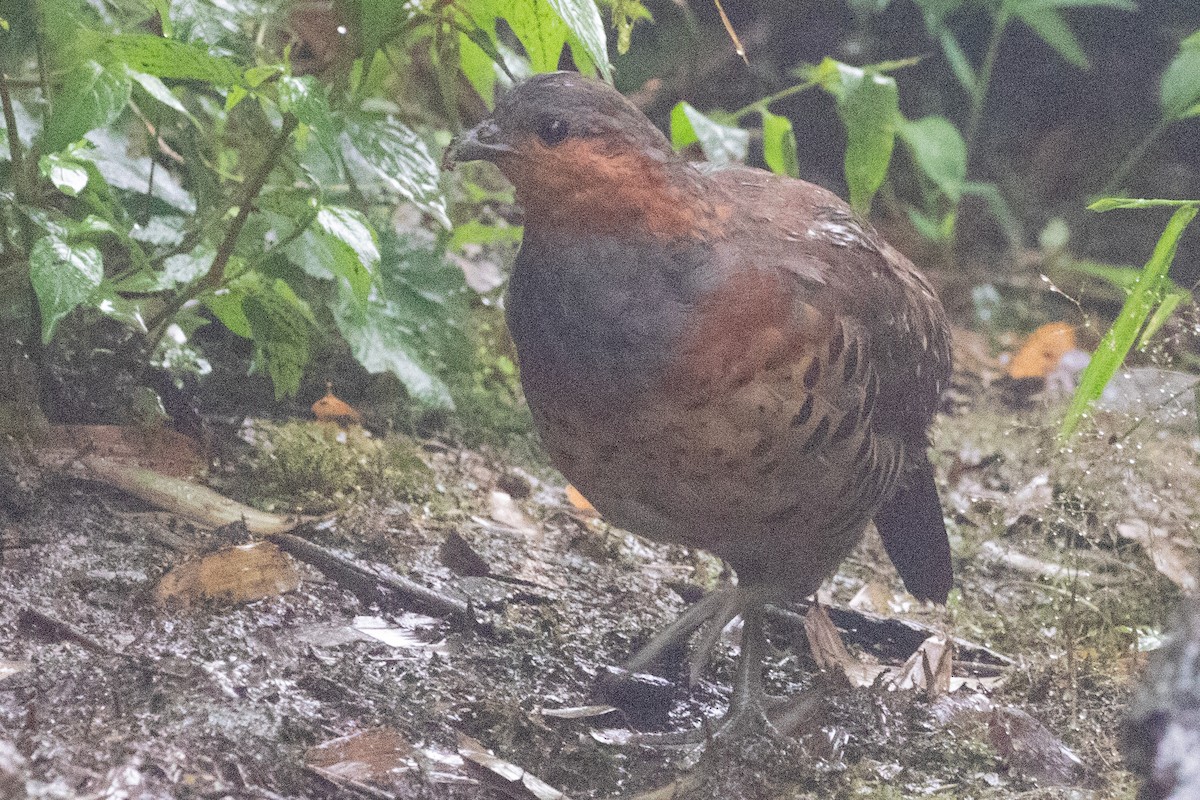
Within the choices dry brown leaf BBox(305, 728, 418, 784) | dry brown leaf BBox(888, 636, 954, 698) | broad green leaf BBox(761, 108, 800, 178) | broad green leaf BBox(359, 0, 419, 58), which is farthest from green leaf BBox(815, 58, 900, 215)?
dry brown leaf BBox(305, 728, 418, 784)

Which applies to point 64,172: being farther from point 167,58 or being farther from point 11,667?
point 11,667

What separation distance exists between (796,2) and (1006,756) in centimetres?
457

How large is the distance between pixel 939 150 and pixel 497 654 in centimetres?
335

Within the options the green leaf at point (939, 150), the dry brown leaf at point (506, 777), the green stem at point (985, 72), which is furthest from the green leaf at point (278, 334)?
the green stem at point (985, 72)

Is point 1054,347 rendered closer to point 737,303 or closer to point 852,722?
point 852,722

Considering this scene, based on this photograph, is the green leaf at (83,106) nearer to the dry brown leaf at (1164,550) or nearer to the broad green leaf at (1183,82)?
the dry brown leaf at (1164,550)

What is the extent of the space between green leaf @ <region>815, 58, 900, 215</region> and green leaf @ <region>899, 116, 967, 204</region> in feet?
4.52

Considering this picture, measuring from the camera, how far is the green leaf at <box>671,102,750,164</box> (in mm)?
3682

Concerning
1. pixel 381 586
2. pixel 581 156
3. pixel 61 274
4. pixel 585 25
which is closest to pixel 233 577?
pixel 381 586

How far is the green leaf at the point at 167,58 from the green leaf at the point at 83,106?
0.06 metres

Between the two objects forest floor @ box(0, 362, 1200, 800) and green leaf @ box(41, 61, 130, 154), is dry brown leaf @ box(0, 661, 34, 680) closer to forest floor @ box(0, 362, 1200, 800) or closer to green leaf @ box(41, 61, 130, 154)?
forest floor @ box(0, 362, 1200, 800)

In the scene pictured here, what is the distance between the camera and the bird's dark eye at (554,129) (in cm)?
233

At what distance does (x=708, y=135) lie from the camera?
3.70 metres

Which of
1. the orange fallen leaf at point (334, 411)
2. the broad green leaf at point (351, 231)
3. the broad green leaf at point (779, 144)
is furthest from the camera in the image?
the broad green leaf at point (779, 144)
